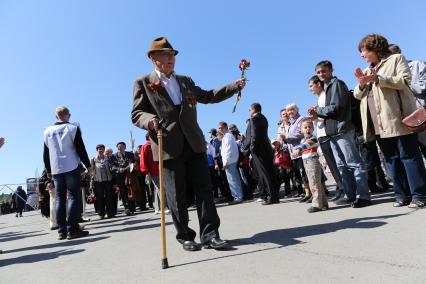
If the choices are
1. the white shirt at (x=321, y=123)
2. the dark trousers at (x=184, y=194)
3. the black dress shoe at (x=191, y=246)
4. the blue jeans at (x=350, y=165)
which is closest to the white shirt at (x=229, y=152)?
the white shirt at (x=321, y=123)

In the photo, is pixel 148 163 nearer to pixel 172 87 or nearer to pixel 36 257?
pixel 36 257

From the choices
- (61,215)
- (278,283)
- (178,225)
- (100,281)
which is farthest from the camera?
(61,215)

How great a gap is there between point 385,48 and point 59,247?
5.18m

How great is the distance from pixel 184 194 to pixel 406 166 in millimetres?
2840

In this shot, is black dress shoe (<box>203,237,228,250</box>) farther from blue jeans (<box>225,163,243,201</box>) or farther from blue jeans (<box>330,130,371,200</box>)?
blue jeans (<box>225,163,243,201</box>)

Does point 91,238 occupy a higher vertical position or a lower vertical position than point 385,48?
lower

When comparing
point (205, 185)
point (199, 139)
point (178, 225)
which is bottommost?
point (178, 225)

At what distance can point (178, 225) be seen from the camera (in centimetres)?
401

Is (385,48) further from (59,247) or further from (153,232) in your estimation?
(59,247)

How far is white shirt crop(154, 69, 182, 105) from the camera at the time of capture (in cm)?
413

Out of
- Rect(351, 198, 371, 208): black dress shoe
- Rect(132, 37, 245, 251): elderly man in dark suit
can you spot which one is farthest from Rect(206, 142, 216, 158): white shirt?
Rect(132, 37, 245, 251): elderly man in dark suit

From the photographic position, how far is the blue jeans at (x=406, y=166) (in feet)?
15.4

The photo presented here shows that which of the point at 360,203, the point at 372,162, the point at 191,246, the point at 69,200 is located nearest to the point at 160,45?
the point at 191,246

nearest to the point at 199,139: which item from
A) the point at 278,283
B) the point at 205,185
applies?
the point at 205,185
